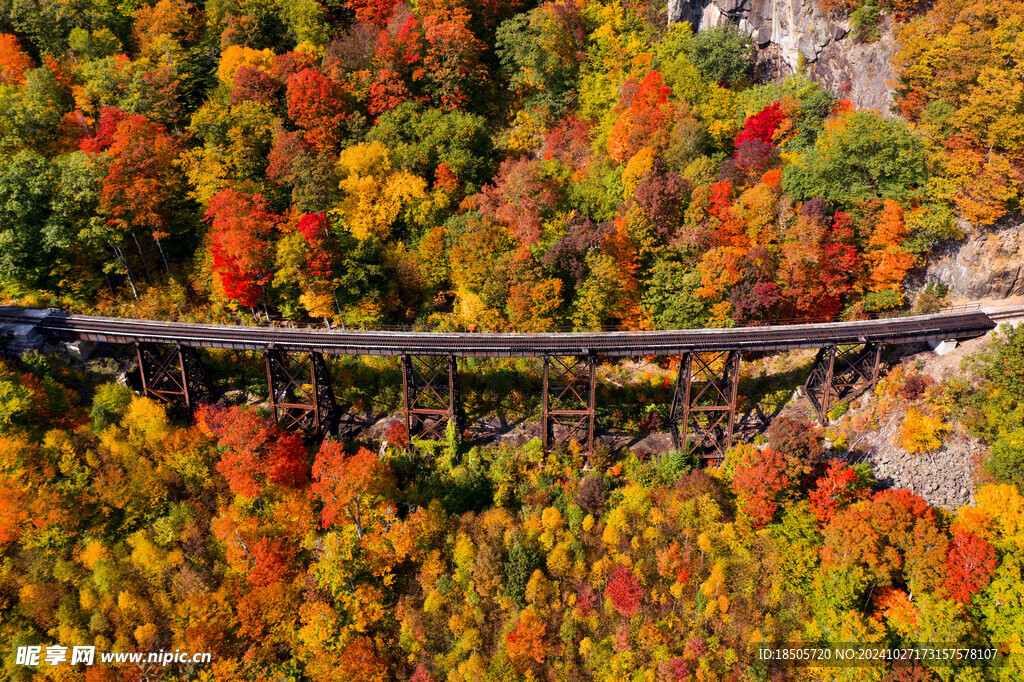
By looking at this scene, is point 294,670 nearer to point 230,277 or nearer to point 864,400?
point 230,277

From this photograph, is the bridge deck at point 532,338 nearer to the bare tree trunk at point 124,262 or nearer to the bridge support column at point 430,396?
the bridge support column at point 430,396

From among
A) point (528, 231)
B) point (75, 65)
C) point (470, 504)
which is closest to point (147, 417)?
point (470, 504)

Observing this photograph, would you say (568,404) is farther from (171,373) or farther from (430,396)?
(171,373)

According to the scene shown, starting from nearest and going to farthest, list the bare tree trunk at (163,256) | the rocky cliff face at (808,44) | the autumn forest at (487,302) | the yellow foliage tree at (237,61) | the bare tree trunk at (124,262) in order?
the autumn forest at (487,302) < the bare tree trunk at (124,262) < the rocky cliff face at (808,44) < the bare tree trunk at (163,256) < the yellow foliage tree at (237,61)

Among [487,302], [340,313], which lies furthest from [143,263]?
[487,302]

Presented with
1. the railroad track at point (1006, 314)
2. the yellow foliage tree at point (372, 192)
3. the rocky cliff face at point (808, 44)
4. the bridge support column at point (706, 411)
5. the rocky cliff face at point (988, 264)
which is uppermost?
the rocky cliff face at point (808, 44)

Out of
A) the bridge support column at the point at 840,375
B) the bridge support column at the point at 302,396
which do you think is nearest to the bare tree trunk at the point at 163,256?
the bridge support column at the point at 302,396

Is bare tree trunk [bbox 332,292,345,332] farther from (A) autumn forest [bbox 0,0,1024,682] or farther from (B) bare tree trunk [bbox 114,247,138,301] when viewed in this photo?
(B) bare tree trunk [bbox 114,247,138,301]
